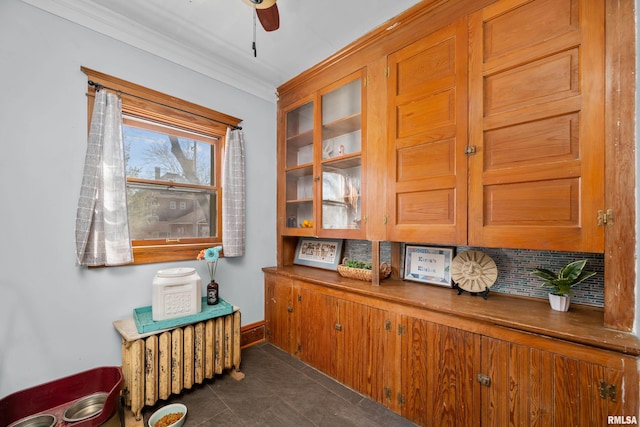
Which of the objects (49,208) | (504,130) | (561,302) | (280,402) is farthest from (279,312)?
(504,130)

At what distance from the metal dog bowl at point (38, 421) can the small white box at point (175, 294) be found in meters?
0.67

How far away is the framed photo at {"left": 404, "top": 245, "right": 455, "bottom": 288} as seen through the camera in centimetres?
192

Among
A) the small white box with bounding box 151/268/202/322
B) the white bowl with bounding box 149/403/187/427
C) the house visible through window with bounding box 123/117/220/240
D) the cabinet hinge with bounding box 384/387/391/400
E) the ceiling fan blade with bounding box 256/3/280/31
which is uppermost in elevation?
the ceiling fan blade with bounding box 256/3/280/31

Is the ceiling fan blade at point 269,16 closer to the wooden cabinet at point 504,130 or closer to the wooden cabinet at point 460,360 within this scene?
the wooden cabinet at point 504,130

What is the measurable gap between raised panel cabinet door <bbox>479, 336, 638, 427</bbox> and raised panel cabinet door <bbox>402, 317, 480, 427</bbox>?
0.07m

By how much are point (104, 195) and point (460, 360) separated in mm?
2536

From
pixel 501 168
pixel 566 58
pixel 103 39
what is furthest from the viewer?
pixel 103 39

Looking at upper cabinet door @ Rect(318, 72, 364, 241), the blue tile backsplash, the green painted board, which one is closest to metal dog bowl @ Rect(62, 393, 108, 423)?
the green painted board

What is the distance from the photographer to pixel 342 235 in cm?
226

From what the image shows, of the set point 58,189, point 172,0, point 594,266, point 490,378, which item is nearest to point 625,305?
point 594,266

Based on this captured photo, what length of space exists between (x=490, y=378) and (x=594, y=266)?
0.88 m

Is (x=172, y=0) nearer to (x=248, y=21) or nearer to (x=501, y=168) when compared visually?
(x=248, y=21)

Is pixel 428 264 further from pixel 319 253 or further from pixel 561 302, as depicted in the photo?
pixel 319 253

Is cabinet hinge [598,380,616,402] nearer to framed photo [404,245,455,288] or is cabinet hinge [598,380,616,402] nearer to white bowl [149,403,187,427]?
framed photo [404,245,455,288]
